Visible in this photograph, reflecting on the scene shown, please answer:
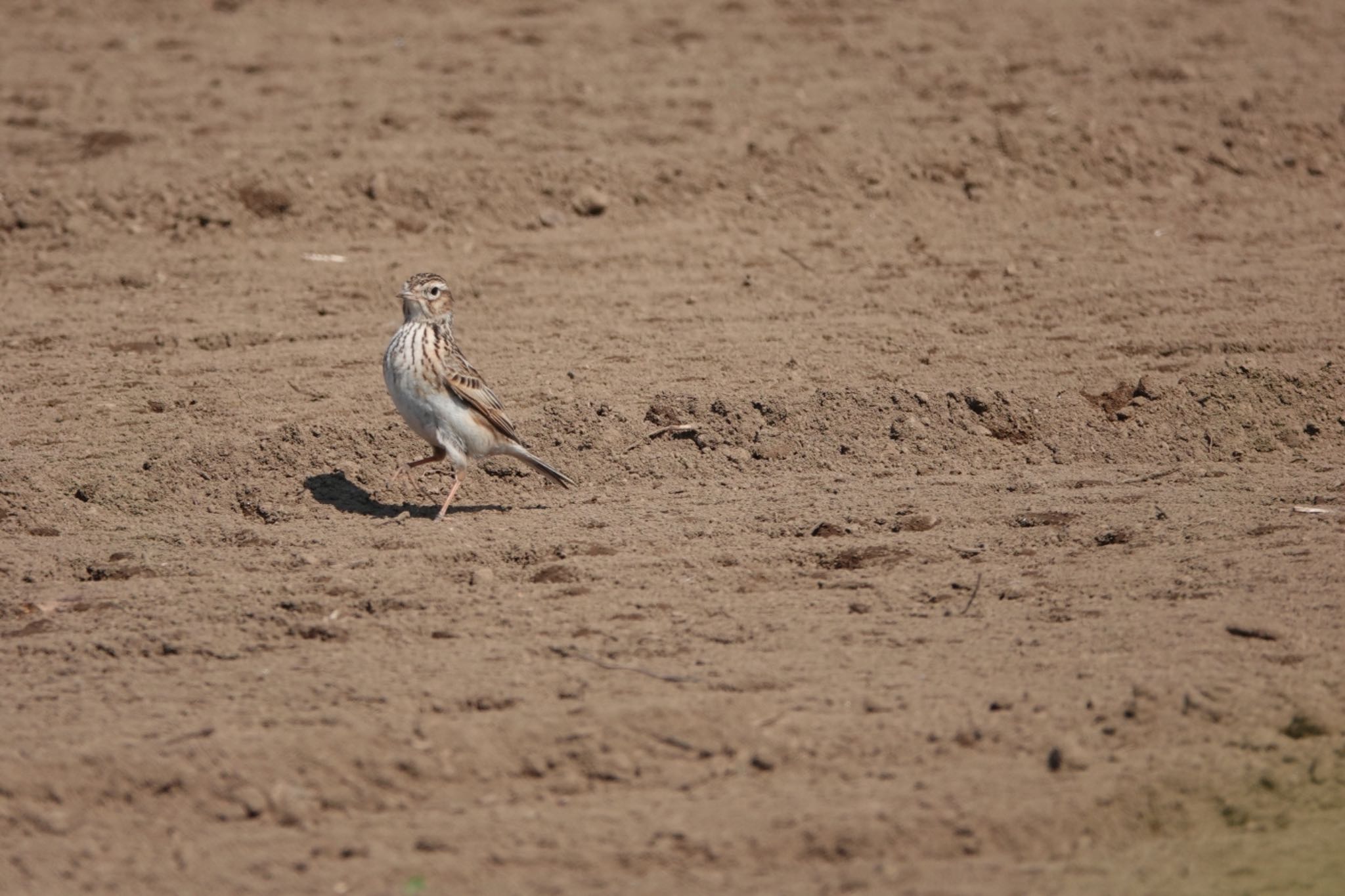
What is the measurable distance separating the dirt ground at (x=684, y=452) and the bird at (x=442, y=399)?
0.89 feet

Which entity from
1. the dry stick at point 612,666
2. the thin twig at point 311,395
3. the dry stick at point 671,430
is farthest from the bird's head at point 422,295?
the dry stick at point 612,666

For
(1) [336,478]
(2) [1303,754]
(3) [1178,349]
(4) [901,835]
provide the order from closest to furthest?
(4) [901,835]
(2) [1303,754]
(1) [336,478]
(3) [1178,349]

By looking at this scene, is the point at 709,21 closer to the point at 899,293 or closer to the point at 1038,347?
the point at 899,293

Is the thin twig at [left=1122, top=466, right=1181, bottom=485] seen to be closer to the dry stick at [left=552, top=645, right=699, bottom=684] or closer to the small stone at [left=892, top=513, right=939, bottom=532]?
the small stone at [left=892, top=513, right=939, bottom=532]

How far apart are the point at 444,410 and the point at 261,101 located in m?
6.51

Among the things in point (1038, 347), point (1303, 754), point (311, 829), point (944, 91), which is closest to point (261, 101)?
point (944, 91)

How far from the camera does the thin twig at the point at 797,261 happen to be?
10906 mm

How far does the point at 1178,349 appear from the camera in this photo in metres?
9.43

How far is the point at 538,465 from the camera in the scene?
7.89 meters

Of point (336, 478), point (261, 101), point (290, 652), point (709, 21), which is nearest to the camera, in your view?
point (290, 652)

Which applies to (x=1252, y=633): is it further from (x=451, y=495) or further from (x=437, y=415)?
(x=437, y=415)

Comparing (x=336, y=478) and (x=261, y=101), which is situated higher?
(x=261, y=101)

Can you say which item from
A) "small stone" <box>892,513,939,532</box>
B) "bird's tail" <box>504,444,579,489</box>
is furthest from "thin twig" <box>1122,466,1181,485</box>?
"bird's tail" <box>504,444,579,489</box>

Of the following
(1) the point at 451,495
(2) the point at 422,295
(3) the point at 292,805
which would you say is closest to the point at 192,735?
(3) the point at 292,805
